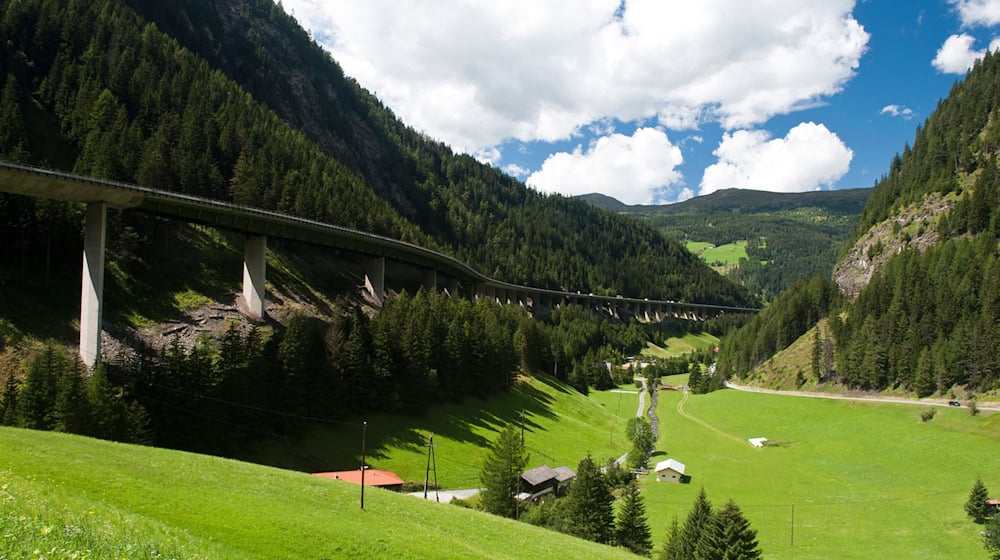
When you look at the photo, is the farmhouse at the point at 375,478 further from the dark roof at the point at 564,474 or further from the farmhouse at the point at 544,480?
the dark roof at the point at 564,474

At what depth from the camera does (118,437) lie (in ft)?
149

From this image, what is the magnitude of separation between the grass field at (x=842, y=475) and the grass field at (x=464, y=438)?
11.7 metres

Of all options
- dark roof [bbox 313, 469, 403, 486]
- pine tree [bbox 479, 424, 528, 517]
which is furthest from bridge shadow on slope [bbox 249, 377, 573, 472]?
pine tree [bbox 479, 424, 528, 517]

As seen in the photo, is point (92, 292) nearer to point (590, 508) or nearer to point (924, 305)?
point (590, 508)

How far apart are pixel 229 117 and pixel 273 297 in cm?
6123

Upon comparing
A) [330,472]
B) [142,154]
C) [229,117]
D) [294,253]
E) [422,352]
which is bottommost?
[330,472]

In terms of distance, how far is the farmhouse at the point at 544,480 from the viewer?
64.8 metres

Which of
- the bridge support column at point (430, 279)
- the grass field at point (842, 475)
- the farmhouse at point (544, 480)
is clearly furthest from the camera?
the bridge support column at point (430, 279)

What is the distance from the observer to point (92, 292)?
55406 mm

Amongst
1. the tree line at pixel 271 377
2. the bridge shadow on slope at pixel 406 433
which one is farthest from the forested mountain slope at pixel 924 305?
the tree line at pixel 271 377

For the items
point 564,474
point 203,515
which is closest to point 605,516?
point 564,474

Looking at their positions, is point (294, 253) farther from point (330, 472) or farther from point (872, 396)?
point (872, 396)

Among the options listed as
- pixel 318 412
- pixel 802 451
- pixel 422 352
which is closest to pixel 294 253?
pixel 422 352

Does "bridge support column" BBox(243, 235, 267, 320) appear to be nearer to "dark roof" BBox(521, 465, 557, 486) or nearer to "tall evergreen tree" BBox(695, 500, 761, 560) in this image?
"dark roof" BBox(521, 465, 557, 486)
